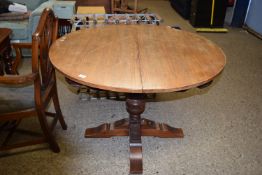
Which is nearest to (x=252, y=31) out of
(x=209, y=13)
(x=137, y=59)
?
(x=209, y=13)

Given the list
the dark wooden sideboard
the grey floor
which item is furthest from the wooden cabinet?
the grey floor

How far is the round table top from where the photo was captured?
1.17 m

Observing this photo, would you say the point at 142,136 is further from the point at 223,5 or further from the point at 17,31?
the point at 223,5

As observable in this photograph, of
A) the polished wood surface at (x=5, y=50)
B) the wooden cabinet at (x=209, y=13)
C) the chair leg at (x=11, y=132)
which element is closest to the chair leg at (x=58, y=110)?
the chair leg at (x=11, y=132)

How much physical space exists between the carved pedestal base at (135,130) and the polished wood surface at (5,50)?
0.81 m

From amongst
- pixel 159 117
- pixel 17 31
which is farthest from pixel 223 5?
pixel 17 31

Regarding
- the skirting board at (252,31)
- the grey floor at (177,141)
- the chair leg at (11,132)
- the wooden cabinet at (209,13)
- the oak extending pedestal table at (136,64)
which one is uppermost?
the oak extending pedestal table at (136,64)

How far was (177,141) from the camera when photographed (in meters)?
1.86

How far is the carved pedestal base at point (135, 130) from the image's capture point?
160cm

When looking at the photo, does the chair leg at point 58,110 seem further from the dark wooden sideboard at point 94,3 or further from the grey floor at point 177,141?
the dark wooden sideboard at point 94,3

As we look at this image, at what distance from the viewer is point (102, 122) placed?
2.04 meters

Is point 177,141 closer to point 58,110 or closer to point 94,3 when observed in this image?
point 58,110

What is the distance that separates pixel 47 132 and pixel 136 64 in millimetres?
752

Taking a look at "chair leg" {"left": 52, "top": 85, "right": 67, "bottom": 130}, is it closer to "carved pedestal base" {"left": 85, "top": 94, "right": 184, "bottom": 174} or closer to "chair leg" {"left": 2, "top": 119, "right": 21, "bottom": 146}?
"carved pedestal base" {"left": 85, "top": 94, "right": 184, "bottom": 174}
